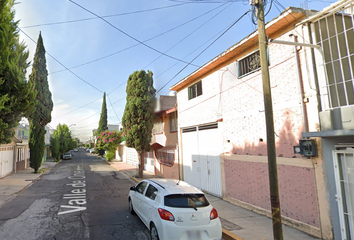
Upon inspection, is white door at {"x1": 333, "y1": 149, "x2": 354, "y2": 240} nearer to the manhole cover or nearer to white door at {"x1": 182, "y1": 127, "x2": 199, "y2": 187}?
the manhole cover

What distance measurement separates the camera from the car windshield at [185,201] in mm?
4967

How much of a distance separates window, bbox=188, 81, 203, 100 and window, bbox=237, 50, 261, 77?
333cm

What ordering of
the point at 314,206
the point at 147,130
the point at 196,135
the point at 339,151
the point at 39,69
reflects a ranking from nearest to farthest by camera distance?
the point at 339,151 → the point at 314,206 → the point at 196,135 → the point at 147,130 → the point at 39,69

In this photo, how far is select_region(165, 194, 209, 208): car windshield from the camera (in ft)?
16.3

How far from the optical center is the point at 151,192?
19.6 feet

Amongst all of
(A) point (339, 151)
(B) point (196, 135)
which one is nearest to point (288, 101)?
(A) point (339, 151)

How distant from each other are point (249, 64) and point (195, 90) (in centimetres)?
448

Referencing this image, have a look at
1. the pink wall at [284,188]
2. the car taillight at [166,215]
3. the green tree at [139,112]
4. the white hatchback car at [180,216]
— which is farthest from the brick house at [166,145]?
the car taillight at [166,215]

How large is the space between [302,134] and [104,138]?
29.1 meters

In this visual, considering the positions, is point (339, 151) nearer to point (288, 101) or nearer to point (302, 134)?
point (302, 134)

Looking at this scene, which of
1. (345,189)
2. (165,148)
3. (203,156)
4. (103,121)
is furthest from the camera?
(103,121)

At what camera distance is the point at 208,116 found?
10.6 meters

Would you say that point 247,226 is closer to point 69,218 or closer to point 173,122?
point 69,218

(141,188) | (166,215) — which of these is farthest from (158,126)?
(166,215)
